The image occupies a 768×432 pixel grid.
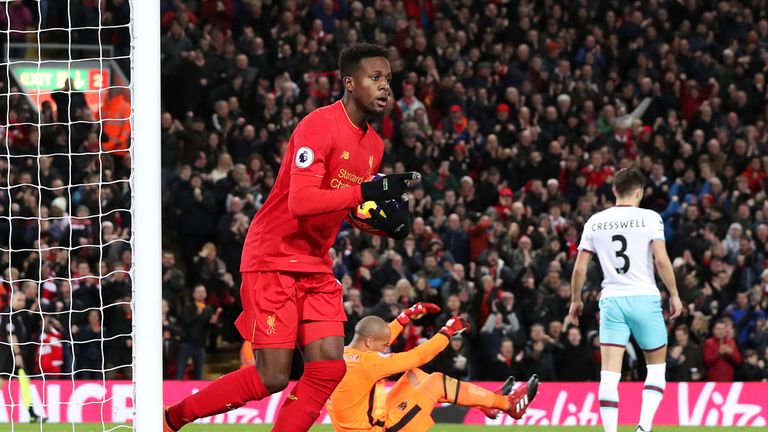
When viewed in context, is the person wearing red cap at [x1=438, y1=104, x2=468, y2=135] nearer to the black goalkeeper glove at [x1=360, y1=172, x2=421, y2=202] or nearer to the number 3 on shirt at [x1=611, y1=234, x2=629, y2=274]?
the number 3 on shirt at [x1=611, y1=234, x2=629, y2=274]

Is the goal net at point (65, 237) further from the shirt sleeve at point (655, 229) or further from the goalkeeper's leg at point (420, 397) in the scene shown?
the shirt sleeve at point (655, 229)

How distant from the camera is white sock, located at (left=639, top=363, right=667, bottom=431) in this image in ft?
26.2

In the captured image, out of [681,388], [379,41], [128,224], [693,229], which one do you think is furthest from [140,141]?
[379,41]

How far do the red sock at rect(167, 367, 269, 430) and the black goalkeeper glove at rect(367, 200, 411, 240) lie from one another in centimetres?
90

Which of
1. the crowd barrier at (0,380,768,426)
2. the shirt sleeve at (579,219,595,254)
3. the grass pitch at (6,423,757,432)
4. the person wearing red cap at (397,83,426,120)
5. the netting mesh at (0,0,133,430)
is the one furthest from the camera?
the person wearing red cap at (397,83,426,120)

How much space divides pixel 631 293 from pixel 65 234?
310 inches

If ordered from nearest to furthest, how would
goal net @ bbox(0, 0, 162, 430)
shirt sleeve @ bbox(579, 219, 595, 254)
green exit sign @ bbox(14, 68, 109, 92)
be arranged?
shirt sleeve @ bbox(579, 219, 595, 254) → goal net @ bbox(0, 0, 162, 430) → green exit sign @ bbox(14, 68, 109, 92)

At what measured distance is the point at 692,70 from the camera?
60.4 ft

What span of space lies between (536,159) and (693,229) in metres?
2.25

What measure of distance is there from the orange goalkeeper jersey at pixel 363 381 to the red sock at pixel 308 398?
5.89 ft

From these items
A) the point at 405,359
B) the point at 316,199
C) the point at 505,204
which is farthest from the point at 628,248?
the point at 505,204

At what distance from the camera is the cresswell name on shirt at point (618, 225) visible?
812cm

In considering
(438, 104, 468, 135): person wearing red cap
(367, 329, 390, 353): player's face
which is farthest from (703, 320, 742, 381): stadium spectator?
(367, 329, 390, 353): player's face

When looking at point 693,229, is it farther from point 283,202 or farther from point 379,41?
point 283,202
